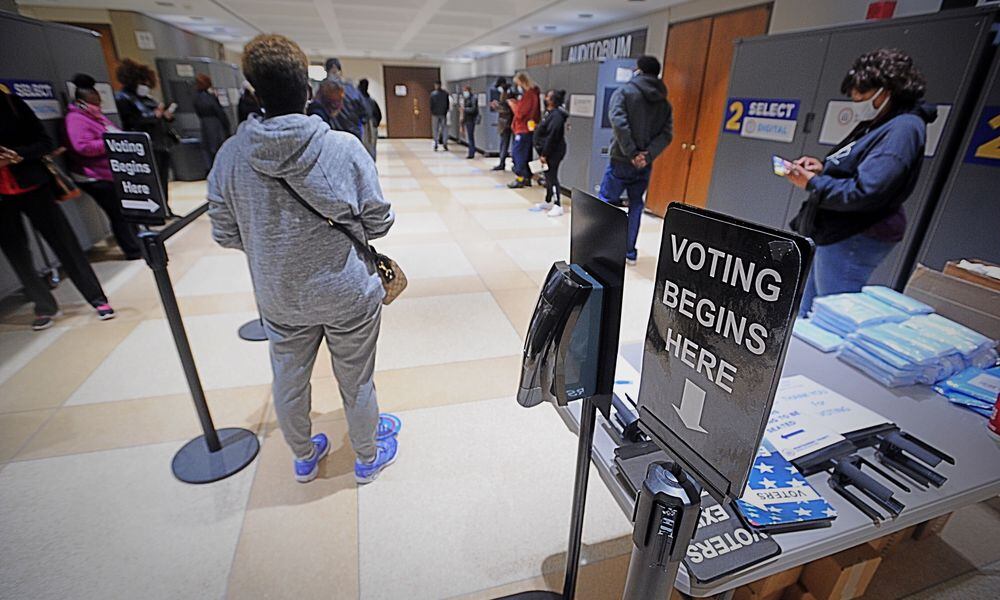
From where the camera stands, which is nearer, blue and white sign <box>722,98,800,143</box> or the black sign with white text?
the black sign with white text

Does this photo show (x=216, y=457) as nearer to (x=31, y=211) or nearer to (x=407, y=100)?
(x=31, y=211)

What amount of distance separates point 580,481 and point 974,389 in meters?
1.18

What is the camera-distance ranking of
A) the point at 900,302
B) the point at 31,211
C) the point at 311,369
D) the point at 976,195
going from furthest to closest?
1. the point at 31,211
2. the point at 976,195
3. the point at 311,369
4. the point at 900,302

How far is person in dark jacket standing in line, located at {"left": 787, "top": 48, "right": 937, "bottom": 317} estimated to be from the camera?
2031mm

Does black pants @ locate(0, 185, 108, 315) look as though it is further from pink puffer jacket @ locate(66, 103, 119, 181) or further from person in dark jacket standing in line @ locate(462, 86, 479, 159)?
person in dark jacket standing in line @ locate(462, 86, 479, 159)

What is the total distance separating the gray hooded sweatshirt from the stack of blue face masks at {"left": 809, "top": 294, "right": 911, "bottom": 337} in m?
1.59

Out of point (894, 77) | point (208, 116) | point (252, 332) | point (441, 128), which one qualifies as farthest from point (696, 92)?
point (441, 128)

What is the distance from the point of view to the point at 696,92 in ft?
19.8

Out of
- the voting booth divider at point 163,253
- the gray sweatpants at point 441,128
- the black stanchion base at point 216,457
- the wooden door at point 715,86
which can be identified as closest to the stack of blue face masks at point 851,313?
the voting booth divider at point 163,253

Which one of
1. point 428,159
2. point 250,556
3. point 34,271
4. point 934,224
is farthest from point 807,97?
point 428,159

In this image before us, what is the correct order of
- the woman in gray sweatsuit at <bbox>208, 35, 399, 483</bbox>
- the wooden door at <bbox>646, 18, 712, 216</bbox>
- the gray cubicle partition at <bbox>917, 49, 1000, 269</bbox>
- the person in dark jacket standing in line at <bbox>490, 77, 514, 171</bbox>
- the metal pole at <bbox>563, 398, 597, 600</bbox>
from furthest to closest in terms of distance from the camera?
1. the person in dark jacket standing in line at <bbox>490, 77, 514, 171</bbox>
2. the wooden door at <bbox>646, 18, 712, 216</bbox>
3. the gray cubicle partition at <bbox>917, 49, 1000, 269</bbox>
4. the woman in gray sweatsuit at <bbox>208, 35, 399, 483</bbox>
5. the metal pole at <bbox>563, 398, 597, 600</bbox>

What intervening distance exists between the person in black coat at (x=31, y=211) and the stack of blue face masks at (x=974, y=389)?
4.53 metres

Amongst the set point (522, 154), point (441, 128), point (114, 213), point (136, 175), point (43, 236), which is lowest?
point (114, 213)

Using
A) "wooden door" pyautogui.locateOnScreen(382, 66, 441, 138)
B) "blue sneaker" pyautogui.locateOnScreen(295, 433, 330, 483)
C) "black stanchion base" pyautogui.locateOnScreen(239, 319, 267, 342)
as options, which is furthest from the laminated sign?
"wooden door" pyautogui.locateOnScreen(382, 66, 441, 138)
